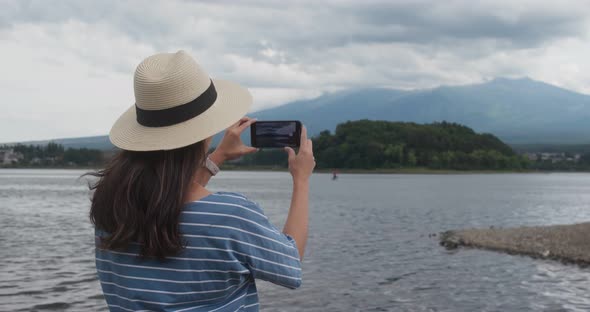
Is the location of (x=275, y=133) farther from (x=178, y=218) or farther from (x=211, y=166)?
(x=178, y=218)

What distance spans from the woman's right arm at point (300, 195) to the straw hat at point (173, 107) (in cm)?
36

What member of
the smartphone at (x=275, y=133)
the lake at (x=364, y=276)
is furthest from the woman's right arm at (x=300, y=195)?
the lake at (x=364, y=276)

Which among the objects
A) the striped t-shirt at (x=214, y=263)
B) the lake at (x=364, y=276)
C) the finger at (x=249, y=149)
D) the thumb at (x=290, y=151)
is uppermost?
the finger at (x=249, y=149)

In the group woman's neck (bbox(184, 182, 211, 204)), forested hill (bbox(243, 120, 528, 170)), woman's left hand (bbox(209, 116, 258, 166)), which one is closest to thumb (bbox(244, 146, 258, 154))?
woman's left hand (bbox(209, 116, 258, 166))

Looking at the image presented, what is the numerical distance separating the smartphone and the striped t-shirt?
631 millimetres

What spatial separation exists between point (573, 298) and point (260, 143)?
53.1 ft

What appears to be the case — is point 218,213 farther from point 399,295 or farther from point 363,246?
point 363,246

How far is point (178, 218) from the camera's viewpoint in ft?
8.54

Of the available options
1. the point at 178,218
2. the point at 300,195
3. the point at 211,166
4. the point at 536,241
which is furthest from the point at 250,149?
the point at 536,241

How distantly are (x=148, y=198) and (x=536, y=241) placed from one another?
26.3 metres

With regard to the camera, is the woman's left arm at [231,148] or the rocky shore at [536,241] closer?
the woman's left arm at [231,148]

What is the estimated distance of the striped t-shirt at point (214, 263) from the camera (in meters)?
2.60

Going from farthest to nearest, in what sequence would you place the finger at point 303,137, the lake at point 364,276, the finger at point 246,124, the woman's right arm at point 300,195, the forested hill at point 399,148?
the forested hill at point 399,148 < the lake at point 364,276 < the finger at point 246,124 < the finger at point 303,137 < the woman's right arm at point 300,195

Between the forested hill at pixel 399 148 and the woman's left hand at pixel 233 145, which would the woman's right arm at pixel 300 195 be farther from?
the forested hill at pixel 399 148
